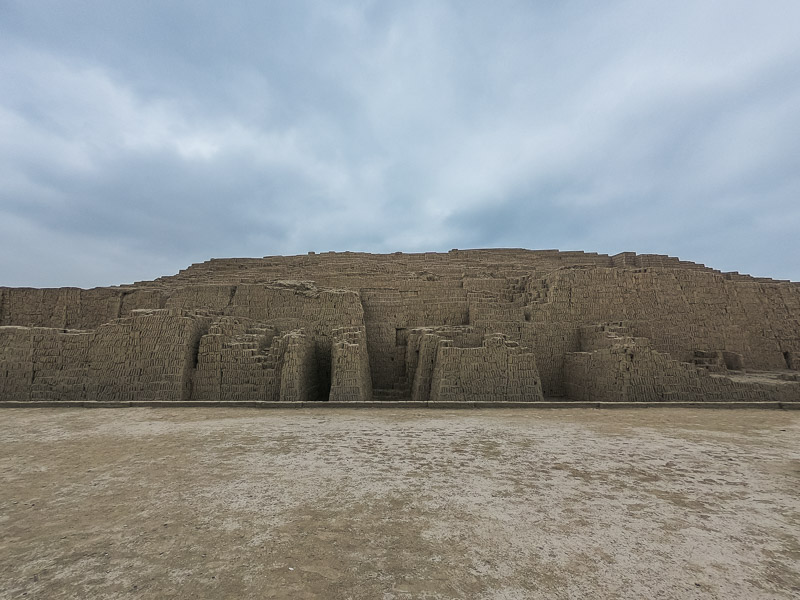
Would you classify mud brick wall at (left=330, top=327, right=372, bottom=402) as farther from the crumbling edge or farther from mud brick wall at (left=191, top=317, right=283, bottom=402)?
mud brick wall at (left=191, top=317, right=283, bottom=402)

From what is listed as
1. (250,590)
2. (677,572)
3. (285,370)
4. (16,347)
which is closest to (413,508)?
(250,590)

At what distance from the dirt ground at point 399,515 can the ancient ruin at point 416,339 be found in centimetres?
375

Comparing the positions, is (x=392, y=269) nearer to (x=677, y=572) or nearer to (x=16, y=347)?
(x=16, y=347)

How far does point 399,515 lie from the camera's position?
3.07 metres

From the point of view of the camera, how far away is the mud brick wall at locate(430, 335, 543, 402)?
9.43 m

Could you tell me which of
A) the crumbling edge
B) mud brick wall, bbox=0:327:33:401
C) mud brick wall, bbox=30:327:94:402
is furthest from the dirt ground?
mud brick wall, bbox=0:327:33:401

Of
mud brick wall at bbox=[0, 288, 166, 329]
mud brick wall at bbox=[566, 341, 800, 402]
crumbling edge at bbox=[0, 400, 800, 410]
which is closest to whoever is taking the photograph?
crumbling edge at bbox=[0, 400, 800, 410]

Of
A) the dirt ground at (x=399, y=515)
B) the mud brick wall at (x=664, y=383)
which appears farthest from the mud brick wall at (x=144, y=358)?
the mud brick wall at (x=664, y=383)

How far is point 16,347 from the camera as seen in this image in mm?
9945

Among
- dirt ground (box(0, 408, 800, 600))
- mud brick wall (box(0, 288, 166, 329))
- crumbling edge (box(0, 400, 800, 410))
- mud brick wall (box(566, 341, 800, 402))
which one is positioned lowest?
dirt ground (box(0, 408, 800, 600))

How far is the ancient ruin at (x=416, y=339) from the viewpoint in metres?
9.56

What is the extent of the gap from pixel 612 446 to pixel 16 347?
14052mm

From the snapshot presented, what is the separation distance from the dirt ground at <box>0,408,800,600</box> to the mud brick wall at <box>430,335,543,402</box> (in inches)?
141

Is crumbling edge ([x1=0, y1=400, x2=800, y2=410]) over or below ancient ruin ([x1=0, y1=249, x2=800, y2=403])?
below
